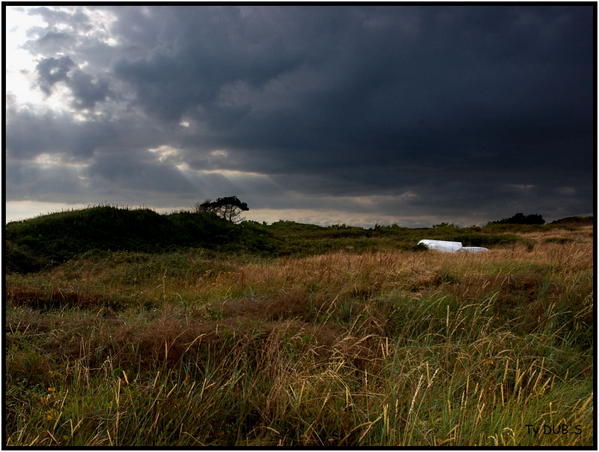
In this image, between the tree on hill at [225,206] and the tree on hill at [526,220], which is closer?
the tree on hill at [225,206]

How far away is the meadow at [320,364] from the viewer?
338 centimetres

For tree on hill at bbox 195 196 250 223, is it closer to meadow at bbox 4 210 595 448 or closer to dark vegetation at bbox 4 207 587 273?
dark vegetation at bbox 4 207 587 273

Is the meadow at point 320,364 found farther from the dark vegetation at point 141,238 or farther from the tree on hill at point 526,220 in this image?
the tree on hill at point 526,220

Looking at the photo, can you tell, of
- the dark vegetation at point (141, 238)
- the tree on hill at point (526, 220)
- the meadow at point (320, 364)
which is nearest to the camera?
the meadow at point (320, 364)

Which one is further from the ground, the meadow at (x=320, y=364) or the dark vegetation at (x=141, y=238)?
the dark vegetation at (x=141, y=238)

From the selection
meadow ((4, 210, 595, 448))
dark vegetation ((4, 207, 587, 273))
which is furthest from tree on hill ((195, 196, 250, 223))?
meadow ((4, 210, 595, 448))

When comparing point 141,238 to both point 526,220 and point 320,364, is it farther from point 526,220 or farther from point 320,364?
point 526,220

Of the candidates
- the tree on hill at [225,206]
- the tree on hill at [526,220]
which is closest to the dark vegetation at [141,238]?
the tree on hill at [225,206]

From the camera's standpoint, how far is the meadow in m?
3.38

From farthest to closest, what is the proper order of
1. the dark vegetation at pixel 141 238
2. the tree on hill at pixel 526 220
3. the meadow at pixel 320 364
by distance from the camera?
the tree on hill at pixel 526 220 → the dark vegetation at pixel 141 238 → the meadow at pixel 320 364

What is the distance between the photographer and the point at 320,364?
4555 mm

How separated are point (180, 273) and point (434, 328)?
8.18 m

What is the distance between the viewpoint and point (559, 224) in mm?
36406

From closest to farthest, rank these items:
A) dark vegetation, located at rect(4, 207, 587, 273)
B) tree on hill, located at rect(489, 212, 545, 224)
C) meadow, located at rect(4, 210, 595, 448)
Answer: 1. meadow, located at rect(4, 210, 595, 448)
2. dark vegetation, located at rect(4, 207, 587, 273)
3. tree on hill, located at rect(489, 212, 545, 224)
